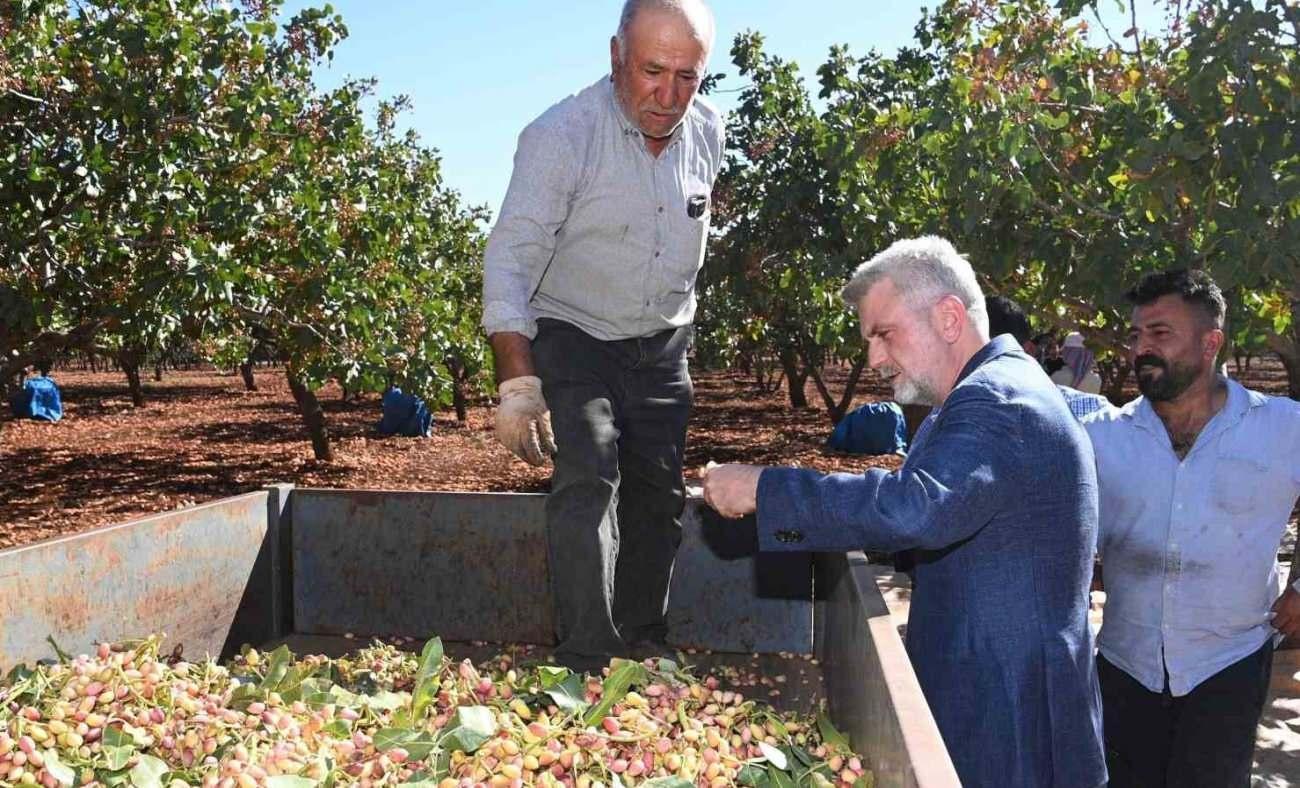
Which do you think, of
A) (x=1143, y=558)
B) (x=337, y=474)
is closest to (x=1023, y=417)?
(x=1143, y=558)

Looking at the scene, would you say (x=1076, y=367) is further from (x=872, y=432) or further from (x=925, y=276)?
(x=872, y=432)

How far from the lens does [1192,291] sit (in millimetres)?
3336

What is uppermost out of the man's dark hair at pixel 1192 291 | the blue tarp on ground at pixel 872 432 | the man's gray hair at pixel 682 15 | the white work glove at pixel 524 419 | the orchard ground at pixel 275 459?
the man's gray hair at pixel 682 15

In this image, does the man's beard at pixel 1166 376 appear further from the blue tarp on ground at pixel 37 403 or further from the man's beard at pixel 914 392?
the blue tarp on ground at pixel 37 403

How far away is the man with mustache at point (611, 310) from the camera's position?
9.36 feet

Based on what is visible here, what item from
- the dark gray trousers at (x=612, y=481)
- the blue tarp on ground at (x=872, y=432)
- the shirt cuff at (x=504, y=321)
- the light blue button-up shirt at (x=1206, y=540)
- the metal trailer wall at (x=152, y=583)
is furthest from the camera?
the blue tarp on ground at (x=872, y=432)

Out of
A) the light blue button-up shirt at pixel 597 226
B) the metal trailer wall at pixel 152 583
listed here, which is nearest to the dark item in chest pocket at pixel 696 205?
the light blue button-up shirt at pixel 597 226

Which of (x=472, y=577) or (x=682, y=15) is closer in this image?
(x=682, y=15)

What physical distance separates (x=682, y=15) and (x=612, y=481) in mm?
1222

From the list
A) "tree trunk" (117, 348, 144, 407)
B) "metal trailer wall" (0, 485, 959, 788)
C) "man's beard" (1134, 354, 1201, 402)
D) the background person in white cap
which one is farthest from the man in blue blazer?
"tree trunk" (117, 348, 144, 407)

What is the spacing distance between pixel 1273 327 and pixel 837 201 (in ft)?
21.5

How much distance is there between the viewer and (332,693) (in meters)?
2.53

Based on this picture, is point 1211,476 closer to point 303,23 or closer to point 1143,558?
point 1143,558

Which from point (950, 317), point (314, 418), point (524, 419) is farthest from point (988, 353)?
point (314, 418)
